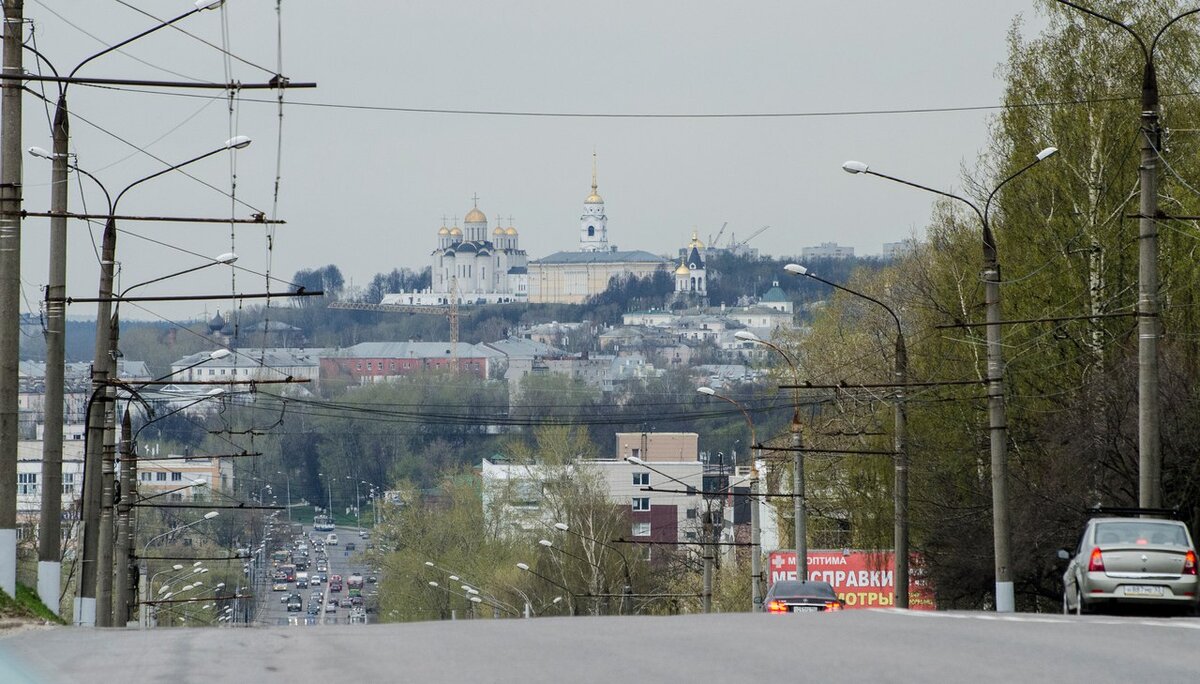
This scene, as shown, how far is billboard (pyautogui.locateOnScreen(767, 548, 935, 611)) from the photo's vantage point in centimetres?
4675

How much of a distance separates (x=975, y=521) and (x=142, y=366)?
474ft

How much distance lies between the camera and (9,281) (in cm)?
2023

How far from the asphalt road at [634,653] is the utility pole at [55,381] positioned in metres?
8.99

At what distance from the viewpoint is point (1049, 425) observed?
121 feet

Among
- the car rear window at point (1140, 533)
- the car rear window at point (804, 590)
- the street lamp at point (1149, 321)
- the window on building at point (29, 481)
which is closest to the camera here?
the car rear window at point (1140, 533)

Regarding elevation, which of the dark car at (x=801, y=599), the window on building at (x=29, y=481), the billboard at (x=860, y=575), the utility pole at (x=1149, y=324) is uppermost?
the utility pole at (x=1149, y=324)

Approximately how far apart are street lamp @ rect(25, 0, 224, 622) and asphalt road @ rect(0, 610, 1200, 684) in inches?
356

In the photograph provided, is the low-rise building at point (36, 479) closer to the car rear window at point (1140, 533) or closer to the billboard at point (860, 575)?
the billboard at point (860, 575)

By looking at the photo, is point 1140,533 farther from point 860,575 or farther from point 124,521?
A: point 860,575

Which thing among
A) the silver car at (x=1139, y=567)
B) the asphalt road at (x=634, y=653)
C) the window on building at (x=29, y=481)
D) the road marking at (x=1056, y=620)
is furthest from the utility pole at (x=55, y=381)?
the window on building at (x=29, y=481)

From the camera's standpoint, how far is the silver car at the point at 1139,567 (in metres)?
19.3

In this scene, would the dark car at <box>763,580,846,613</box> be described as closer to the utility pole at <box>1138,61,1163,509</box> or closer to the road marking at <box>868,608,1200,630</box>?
the utility pole at <box>1138,61,1163,509</box>

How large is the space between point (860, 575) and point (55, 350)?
85.7 feet

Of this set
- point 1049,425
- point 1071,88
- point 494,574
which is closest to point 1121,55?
point 1071,88
